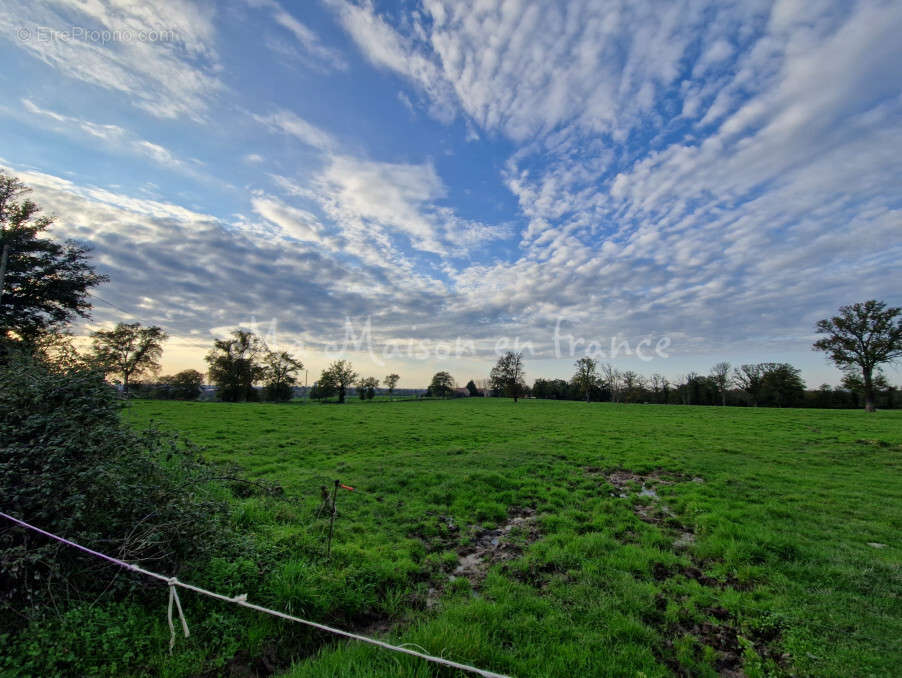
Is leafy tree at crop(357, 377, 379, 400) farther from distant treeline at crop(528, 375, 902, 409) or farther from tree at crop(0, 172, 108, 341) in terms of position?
tree at crop(0, 172, 108, 341)

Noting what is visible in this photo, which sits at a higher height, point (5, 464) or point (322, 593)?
point (5, 464)

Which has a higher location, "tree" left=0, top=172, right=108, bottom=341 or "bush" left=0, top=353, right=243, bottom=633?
"tree" left=0, top=172, right=108, bottom=341

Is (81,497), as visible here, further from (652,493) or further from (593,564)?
(652,493)

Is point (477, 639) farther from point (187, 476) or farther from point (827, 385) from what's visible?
point (827, 385)

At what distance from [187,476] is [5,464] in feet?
6.47

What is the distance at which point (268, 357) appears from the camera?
5816cm

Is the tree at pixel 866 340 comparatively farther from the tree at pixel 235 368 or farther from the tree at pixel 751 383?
the tree at pixel 235 368

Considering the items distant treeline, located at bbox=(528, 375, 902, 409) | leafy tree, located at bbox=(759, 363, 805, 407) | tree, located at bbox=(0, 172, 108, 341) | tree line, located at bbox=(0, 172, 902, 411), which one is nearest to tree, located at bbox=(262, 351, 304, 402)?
tree line, located at bbox=(0, 172, 902, 411)

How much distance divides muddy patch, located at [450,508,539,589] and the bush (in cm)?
347

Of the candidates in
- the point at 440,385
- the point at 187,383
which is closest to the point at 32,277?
the point at 187,383

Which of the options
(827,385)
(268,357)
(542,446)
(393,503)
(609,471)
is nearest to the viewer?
(393,503)

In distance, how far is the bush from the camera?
131 inches

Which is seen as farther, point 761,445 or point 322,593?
point 761,445

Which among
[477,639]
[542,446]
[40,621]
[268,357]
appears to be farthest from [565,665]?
[268,357]
